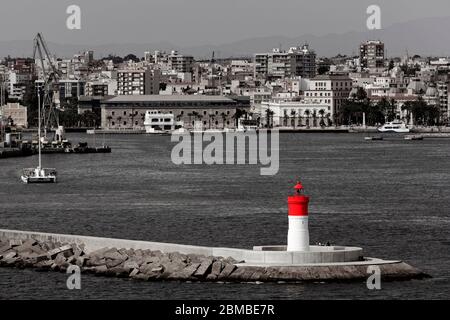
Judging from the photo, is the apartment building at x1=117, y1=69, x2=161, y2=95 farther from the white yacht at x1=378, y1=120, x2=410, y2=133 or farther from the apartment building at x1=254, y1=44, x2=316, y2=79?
the white yacht at x1=378, y1=120, x2=410, y2=133

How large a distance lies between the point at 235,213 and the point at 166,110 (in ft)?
306

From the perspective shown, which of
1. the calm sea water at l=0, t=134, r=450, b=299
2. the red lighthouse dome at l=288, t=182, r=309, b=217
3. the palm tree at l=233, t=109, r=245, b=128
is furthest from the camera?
the palm tree at l=233, t=109, r=245, b=128

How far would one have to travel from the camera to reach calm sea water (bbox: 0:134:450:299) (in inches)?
699

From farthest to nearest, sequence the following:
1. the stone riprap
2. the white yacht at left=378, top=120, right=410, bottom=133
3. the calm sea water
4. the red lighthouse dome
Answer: the white yacht at left=378, top=120, right=410, bottom=133 < the calm sea water < the stone riprap < the red lighthouse dome

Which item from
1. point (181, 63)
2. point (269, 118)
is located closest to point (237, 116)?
point (269, 118)

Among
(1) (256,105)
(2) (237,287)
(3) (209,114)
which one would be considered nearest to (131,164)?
Answer: (2) (237,287)

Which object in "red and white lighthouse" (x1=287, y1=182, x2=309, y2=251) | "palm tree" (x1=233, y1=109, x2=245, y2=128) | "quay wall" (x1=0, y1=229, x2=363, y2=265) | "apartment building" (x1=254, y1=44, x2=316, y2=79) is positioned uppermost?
"apartment building" (x1=254, y1=44, x2=316, y2=79)

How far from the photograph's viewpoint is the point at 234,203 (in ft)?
104

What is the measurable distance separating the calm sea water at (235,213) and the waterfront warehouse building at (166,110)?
68522mm

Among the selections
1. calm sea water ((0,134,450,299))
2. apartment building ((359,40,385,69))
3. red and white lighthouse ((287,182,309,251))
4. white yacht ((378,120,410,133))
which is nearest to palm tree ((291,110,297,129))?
white yacht ((378,120,410,133))

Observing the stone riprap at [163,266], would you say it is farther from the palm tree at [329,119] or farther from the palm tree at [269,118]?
the palm tree at [269,118]

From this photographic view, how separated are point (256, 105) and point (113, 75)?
108 ft

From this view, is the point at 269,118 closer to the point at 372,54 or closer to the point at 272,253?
the point at 372,54
